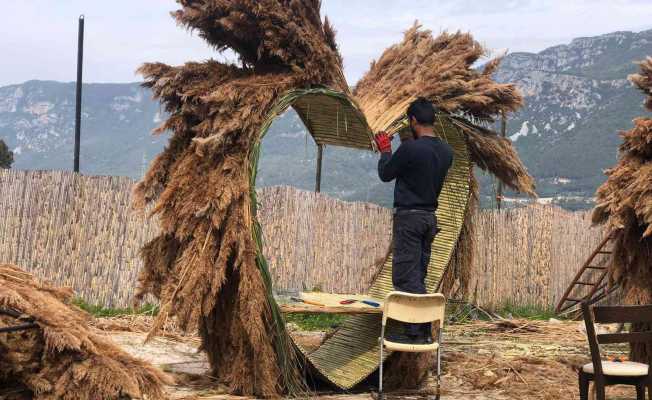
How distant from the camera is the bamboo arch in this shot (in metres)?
6.56

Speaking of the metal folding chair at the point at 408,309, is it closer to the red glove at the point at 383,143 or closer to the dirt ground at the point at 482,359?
the dirt ground at the point at 482,359

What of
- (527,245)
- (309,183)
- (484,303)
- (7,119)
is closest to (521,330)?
(484,303)

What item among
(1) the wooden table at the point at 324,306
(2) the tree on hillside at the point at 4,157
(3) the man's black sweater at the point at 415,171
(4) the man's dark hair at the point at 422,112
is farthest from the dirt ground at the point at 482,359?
(2) the tree on hillside at the point at 4,157

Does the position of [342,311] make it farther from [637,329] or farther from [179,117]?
[637,329]

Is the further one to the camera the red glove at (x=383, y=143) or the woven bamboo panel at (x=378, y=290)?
the woven bamboo panel at (x=378, y=290)

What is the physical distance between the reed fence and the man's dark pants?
1.67 metres

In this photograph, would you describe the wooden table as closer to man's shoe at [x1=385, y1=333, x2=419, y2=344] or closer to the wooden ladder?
man's shoe at [x1=385, y1=333, x2=419, y2=344]

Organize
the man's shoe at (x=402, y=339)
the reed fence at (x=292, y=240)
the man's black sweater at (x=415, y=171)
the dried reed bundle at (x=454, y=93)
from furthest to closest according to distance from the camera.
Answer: the reed fence at (x=292, y=240)
the dried reed bundle at (x=454, y=93)
the man's black sweater at (x=415, y=171)
the man's shoe at (x=402, y=339)

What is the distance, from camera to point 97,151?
163000 mm

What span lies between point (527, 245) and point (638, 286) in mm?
6582

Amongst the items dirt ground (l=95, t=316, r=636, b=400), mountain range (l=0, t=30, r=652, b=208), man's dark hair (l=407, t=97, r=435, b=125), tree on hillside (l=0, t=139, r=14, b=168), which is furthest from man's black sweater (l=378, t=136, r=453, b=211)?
tree on hillside (l=0, t=139, r=14, b=168)

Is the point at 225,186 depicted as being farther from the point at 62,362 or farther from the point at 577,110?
the point at 577,110

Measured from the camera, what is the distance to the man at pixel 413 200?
6.16 metres

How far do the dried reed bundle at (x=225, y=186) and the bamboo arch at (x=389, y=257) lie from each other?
1.02 ft
